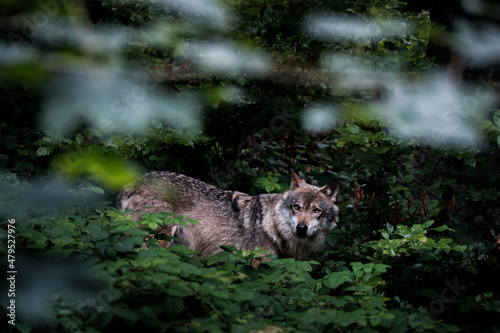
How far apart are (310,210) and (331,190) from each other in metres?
0.40

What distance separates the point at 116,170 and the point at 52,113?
0.62ft

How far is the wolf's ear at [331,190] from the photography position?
218 inches

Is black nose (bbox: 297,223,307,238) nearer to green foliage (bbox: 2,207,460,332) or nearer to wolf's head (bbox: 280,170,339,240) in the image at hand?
wolf's head (bbox: 280,170,339,240)

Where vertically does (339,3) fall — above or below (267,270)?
above

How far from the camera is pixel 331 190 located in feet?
18.2

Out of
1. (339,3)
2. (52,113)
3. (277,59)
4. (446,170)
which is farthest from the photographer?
(446,170)

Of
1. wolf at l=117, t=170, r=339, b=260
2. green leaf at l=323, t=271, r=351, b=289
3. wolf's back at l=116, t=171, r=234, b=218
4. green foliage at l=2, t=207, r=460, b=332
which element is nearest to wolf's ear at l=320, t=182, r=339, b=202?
wolf at l=117, t=170, r=339, b=260

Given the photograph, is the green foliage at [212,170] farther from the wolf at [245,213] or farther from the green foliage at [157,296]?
the wolf at [245,213]

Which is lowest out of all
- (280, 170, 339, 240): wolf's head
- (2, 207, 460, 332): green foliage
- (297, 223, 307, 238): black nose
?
(2, 207, 460, 332): green foliage

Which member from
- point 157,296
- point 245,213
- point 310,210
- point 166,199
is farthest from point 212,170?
point 157,296

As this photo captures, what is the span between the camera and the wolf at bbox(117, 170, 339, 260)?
214 inches

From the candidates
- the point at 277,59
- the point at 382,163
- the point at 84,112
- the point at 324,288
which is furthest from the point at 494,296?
→ the point at 84,112

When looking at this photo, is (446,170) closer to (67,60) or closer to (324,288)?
(324,288)

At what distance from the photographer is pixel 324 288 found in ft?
12.4
